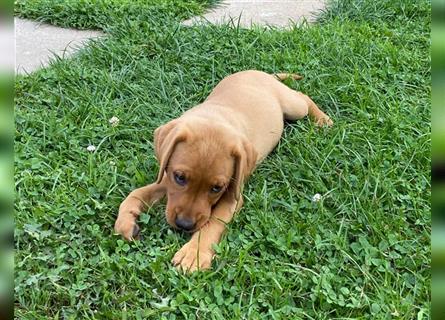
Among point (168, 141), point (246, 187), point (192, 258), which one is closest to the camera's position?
point (192, 258)

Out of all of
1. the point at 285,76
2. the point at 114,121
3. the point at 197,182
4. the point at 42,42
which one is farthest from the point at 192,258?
the point at 42,42

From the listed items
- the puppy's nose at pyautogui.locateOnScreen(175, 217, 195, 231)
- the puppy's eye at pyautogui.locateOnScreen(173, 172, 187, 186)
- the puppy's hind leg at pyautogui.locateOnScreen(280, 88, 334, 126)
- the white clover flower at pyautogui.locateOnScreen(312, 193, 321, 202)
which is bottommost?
the puppy's hind leg at pyautogui.locateOnScreen(280, 88, 334, 126)

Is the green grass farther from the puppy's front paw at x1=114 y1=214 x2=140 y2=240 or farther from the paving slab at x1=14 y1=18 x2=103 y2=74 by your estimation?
the paving slab at x1=14 y1=18 x2=103 y2=74

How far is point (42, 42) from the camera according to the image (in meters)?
5.54

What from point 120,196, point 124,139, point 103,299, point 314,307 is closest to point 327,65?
point 124,139

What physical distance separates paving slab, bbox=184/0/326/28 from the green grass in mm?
566

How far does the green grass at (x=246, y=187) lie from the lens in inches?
105

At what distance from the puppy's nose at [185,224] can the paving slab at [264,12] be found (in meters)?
3.41

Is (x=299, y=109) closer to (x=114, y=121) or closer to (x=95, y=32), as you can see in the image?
(x=114, y=121)

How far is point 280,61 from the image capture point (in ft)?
17.0

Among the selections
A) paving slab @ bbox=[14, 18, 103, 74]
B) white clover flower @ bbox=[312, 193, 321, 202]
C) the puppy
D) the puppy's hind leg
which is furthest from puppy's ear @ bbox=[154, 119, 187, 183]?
paving slab @ bbox=[14, 18, 103, 74]

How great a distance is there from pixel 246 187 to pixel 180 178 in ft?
2.23

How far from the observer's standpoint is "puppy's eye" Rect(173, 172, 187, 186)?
3.01 meters

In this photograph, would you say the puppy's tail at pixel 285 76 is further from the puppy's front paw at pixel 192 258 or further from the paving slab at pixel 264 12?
the puppy's front paw at pixel 192 258
